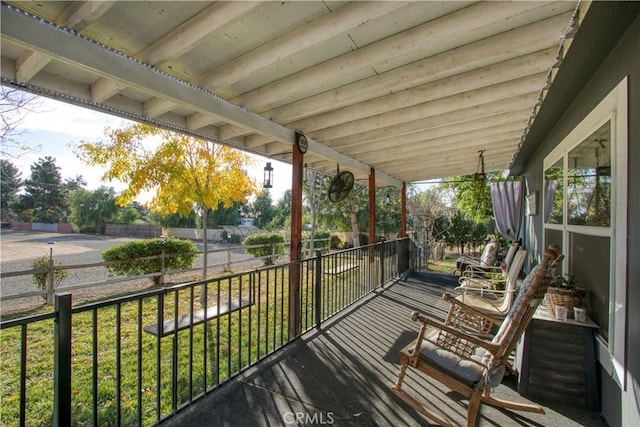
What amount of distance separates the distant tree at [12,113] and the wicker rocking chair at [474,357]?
501cm

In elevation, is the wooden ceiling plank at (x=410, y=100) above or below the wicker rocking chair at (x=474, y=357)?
above

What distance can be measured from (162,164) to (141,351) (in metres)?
4.95

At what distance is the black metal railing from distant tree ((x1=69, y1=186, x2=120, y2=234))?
30.2m

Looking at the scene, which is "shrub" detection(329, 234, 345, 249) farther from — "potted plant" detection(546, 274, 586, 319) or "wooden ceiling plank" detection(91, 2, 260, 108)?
"wooden ceiling plank" detection(91, 2, 260, 108)

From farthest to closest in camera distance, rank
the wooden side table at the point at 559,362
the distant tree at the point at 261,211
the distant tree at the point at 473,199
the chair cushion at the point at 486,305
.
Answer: the distant tree at the point at 261,211, the distant tree at the point at 473,199, the chair cushion at the point at 486,305, the wooden side table at the point at 559,362

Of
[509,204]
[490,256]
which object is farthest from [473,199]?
[490,256]

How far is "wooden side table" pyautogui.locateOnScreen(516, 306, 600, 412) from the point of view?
200 cm

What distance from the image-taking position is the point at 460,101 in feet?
10.4

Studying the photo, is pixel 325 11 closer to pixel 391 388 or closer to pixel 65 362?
pixel 65 362

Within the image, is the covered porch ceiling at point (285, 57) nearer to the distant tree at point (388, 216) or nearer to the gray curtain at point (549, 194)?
the gray curtain at point (549, 194)

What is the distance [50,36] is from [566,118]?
4260 millimetres

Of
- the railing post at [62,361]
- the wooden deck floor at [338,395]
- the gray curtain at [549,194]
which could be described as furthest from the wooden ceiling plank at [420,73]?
the wooden deck floor at [338,395]

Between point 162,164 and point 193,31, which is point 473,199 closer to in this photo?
point 162,164

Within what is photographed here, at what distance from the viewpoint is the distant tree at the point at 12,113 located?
3596 millimetres
